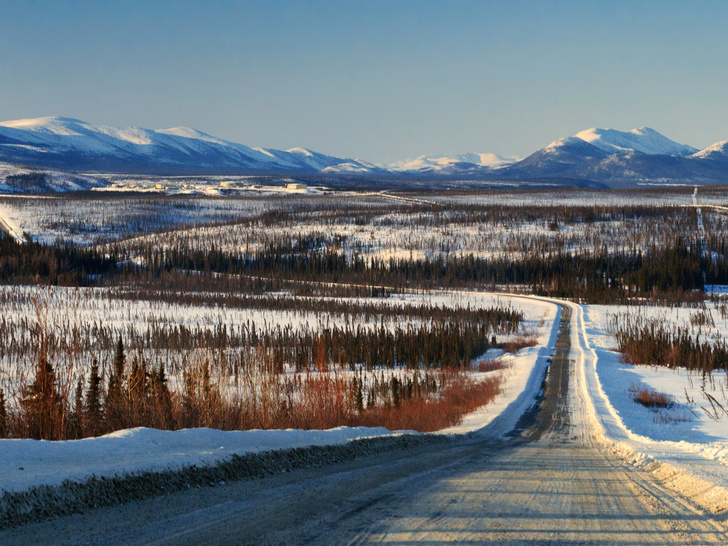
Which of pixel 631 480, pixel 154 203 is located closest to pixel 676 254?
pixel 631 480

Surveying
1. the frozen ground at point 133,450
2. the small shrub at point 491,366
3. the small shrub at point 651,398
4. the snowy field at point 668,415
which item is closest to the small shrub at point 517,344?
the small shrub at point 491,366

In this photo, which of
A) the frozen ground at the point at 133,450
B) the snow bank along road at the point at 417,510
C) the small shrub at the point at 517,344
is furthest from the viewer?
the small shrub at the point at 517,344

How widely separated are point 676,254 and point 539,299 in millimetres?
17281

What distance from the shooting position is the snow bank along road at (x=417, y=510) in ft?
15.9

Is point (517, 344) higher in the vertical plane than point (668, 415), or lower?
lower

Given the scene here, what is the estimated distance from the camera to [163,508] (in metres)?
5.23

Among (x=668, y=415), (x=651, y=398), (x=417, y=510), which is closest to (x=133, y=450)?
(x=417, y=510)

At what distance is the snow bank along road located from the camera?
15.9 feet

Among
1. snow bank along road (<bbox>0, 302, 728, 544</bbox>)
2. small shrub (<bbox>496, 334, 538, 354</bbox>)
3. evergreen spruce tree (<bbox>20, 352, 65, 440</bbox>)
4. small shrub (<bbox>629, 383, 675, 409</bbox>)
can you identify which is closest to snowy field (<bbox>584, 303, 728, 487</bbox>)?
small shrub (<bbox>629, 383, 675, 409</bbox>)

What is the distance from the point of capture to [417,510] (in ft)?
18.5

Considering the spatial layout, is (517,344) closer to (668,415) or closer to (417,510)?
(668,415)

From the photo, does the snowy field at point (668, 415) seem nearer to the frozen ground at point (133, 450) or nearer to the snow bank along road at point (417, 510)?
the snow bank along road at point (417, 510)

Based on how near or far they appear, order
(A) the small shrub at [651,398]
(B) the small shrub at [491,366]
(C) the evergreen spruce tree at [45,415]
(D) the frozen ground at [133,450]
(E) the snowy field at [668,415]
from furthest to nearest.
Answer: (B) the small shrub at [491,366], (A) the small shrub at [651,398], (E) the snowy field at [668,415], (C) the evergreen spruce tree at [45,415], (D) the frozen ground at [133,450]

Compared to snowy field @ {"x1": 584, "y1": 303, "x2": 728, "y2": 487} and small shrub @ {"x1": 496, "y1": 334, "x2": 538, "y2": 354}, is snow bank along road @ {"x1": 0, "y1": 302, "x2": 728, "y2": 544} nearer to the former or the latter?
snowy field @ {"x1": 584, "y1": 303, "x2": 728, "y2": 487}
